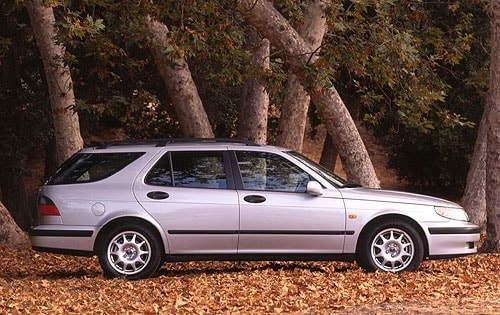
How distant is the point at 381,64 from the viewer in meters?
14.8

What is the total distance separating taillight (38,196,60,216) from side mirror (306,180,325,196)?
2.67 metres

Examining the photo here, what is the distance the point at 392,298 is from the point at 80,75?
1364 cm

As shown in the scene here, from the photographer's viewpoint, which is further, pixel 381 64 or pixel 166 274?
pixel 381 64

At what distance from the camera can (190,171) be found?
1134 centimetres

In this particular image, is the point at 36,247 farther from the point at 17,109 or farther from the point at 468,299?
the point at 17,109

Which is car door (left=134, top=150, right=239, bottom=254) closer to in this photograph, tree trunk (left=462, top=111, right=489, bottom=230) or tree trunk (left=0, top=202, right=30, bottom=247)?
tree trunk (left=0, top=202, right=30, bottom=247)

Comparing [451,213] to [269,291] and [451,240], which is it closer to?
[451,240]

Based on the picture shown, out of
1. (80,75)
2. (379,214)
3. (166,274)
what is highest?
(80,75)

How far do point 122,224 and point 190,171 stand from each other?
954 millimetres

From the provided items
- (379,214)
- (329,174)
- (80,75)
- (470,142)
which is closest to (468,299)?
(379,214)

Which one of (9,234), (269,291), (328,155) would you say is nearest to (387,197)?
(269,291)

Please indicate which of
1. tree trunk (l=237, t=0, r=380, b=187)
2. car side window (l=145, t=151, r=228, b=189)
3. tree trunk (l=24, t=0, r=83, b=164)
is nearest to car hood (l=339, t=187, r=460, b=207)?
car side window (l=145, t=151, r=228, b=189)

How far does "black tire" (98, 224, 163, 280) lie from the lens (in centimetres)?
1094

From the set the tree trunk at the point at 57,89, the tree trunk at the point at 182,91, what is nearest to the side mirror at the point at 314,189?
the tree trunk at the point at 182,91
